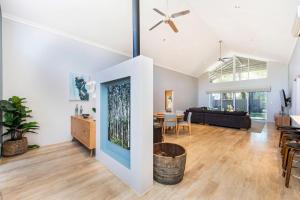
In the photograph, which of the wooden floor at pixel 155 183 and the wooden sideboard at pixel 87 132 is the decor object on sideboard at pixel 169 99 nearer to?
the wooden floor at pixel 155 183

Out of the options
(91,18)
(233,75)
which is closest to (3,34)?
(91,18)

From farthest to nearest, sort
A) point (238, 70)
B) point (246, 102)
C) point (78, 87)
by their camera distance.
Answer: point (238, 70) < point (246, 102) < point (78, 87)

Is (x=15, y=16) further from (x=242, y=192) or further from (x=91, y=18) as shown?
(x=242, y=192)

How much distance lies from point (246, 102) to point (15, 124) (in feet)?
34.7

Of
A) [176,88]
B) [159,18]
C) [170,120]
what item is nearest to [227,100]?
[176,88]

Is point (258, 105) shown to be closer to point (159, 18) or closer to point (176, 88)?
point (176, 88)

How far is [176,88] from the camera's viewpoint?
8414mm

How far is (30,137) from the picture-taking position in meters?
3.52

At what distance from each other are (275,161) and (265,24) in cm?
362

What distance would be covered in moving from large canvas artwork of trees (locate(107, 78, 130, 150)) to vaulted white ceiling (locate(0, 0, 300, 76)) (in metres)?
2.38

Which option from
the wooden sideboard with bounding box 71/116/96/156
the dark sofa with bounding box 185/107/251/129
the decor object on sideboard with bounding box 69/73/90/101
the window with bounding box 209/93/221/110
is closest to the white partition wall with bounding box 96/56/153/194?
the wooden sideboard with bounding box 71/116/96/156

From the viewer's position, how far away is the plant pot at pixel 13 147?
2.97 m

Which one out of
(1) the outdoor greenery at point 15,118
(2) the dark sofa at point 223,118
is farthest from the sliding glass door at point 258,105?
(1) the outdoor greenery at point 15,118

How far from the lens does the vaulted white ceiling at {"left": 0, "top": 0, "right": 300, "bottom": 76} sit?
10.6 feet
